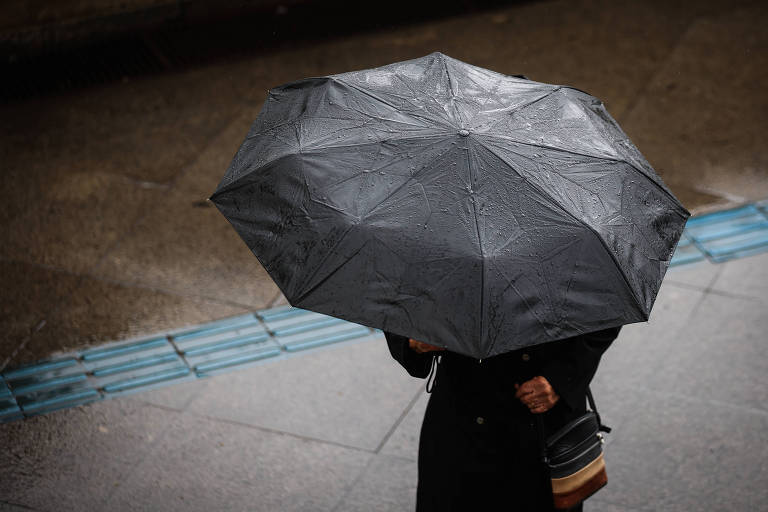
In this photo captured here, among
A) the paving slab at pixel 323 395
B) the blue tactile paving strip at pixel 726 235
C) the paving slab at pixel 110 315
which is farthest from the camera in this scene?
the blue tactile paving strip at pixel 726 235

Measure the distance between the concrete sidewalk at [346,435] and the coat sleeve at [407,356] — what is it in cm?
121

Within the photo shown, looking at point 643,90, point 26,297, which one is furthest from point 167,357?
point 643,90

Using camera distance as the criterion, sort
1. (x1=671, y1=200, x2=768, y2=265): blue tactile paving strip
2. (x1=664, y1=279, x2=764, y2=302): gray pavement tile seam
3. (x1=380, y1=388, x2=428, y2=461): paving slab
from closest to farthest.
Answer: (x1=380, y1=388, x2=428, y2=461): paving slab → (x1=664, y1=279, x2=764, y2=302): gray pavement tile seam → (x1=671, y1=200, x2=768, y2=265): blue tactile paving strip

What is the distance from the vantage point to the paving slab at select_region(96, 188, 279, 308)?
5.37 meters

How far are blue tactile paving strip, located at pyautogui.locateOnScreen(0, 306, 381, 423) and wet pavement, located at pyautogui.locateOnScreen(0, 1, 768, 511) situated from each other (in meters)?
0.10

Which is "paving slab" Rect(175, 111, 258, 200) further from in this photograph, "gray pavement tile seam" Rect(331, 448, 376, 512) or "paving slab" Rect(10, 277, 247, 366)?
"gray pavement tile seam" Rect(331, 448, 376, 512)

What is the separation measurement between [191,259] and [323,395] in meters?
1.47

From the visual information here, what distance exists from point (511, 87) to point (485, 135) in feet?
1.63

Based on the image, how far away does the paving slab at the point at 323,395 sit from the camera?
4461mm

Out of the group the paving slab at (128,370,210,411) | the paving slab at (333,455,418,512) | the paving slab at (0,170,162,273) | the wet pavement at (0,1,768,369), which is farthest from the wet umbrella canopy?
the paving slab at (0,170,162,273)

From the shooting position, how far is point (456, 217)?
2518mm

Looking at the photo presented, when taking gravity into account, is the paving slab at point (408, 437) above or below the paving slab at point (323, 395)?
above

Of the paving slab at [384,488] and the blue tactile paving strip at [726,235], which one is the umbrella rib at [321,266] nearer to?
the paving slab at [384,488]

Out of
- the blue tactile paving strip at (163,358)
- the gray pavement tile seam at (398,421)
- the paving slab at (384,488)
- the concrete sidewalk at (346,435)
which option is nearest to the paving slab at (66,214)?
the blue tactile paving strip at (163,358)
